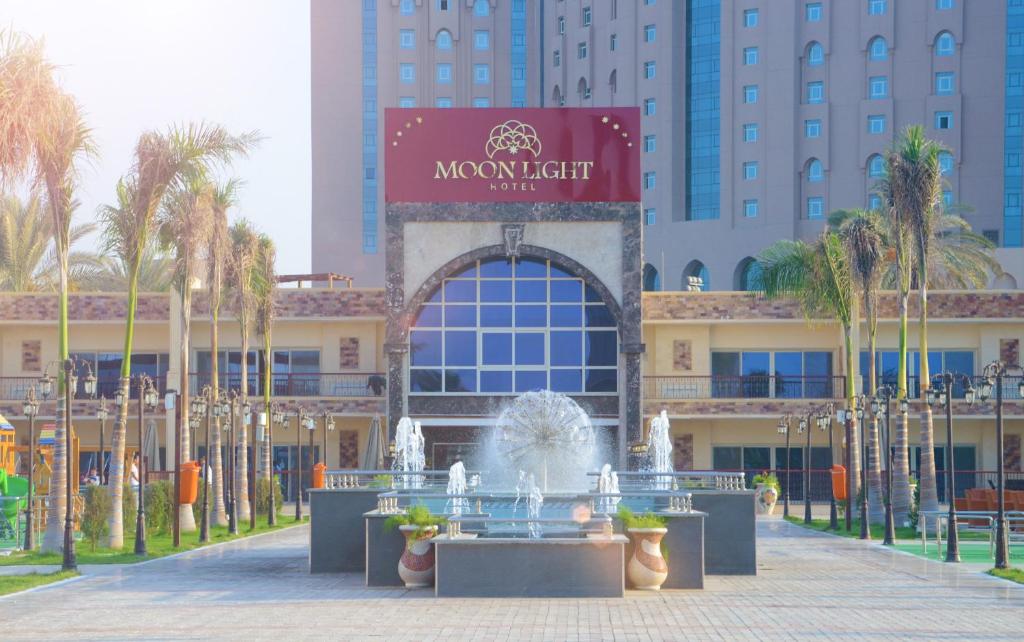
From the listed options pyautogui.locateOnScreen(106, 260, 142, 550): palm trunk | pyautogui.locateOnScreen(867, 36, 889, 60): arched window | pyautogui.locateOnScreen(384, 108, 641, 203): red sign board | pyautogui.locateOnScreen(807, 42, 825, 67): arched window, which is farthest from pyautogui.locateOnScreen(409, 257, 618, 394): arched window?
pyautogui.locateOnScreen(867, 36, 889, 60): arched window

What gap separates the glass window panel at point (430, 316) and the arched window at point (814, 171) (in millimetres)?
38118

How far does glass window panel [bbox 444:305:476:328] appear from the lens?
50.5 meters

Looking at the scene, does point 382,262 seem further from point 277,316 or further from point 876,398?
point 876,398

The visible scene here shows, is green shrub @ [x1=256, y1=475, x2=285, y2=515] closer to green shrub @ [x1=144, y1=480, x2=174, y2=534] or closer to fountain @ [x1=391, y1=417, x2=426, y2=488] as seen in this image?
fountain @ [x1=391, y1=417, x2=426, y2=488]

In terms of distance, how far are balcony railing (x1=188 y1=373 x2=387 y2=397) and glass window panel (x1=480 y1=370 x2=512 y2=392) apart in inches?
269

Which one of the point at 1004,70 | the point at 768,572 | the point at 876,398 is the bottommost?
the point at 768,572

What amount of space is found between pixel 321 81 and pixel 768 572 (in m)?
80.5

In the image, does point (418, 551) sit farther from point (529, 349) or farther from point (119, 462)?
point (529, 349)

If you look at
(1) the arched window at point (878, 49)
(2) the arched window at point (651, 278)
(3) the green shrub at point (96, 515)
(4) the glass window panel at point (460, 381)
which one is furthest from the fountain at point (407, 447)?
(1) the arched window at point (878, 49)

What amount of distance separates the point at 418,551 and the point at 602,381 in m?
27.4

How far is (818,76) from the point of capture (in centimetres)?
8306

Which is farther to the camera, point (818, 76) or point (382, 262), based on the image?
point (382, 262)

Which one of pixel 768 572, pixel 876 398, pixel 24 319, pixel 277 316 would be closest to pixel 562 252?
pixel 277 316

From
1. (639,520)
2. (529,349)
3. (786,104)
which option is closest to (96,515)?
(639,520)
